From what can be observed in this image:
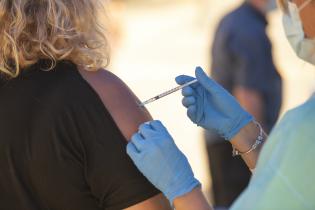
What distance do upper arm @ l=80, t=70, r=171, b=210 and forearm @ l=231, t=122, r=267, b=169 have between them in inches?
14.0

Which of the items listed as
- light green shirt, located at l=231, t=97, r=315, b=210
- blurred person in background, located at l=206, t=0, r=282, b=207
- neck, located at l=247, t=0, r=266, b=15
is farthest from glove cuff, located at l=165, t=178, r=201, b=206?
neck, located at l=247, t=0, r=266, b=15

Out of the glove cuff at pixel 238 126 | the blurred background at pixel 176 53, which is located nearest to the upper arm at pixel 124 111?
the glove cuff at pixel 238 126

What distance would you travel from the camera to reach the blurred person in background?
4.45m

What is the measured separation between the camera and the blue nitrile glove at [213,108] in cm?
229

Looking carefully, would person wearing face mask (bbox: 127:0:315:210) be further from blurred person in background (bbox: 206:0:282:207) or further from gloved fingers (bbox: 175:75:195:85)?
blurred person in background (bbox: 206:0:282:207)

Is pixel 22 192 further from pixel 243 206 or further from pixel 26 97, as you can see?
pixel 243 206

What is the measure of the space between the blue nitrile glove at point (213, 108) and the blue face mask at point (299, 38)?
1.24 feet

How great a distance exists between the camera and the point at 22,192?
204 centimetres

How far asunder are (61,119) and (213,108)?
52 centimetres

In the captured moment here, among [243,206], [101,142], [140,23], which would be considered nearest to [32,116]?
[101,142]

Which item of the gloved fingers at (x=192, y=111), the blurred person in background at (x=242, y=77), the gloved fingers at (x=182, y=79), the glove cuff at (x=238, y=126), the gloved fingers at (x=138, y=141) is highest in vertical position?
the gloved fingers at (x=138, y=141)

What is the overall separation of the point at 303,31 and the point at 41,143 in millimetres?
685

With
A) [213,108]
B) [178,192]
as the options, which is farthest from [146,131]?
[213,108]

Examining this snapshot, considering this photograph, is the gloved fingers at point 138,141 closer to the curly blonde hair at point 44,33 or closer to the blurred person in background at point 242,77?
the curly blonde hair at point 44,33
